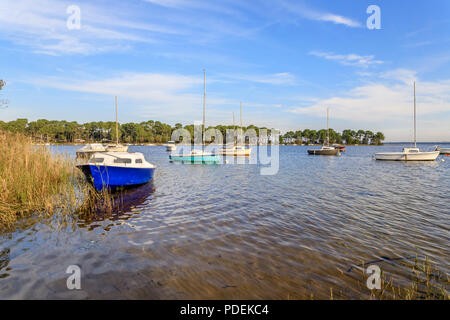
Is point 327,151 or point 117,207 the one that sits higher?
point 327,151

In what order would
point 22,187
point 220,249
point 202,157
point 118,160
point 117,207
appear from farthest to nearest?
point 202,157 → point 118,160 → point 117,207 → point 22,187 → point 220,249

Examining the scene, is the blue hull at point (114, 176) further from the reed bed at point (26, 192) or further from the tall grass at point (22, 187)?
the tall grass at point (22, 187)

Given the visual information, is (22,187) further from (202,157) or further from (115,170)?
(202,157)

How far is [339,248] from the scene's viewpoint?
21.6ft

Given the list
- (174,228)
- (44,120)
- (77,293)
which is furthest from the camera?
(44,120)

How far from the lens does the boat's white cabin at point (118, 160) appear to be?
14.1m

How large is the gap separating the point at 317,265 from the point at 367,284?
107 cm

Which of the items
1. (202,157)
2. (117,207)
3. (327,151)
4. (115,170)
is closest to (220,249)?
(117,207)

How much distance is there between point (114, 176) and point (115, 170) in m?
0.38

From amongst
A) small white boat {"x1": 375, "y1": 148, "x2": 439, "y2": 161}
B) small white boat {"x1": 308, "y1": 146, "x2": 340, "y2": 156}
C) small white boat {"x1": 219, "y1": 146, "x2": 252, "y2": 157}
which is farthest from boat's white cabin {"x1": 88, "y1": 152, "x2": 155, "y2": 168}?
small white boat {"x1": 308, "y1": 146, "x2": 340, "y2": 156}

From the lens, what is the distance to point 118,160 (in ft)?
49.0
